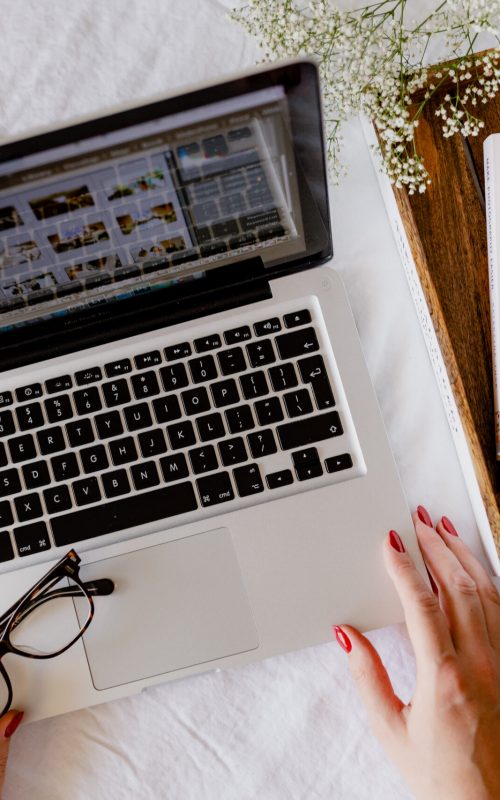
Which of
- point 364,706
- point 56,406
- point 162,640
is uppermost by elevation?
point 56,406

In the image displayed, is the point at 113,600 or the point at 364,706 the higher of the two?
the point at 113,600

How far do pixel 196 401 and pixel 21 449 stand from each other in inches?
6.7

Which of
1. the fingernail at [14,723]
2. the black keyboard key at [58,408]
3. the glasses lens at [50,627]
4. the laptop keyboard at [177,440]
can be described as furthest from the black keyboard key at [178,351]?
the fingernail at [14,723]

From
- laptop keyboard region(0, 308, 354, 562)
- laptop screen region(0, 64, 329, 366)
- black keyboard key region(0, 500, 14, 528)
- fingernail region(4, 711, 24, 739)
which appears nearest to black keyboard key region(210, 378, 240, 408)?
laptop keyboard region(0, 308, 354, 562)

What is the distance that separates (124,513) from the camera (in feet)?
1.94

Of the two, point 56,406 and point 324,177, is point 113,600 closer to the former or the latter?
point 56,406

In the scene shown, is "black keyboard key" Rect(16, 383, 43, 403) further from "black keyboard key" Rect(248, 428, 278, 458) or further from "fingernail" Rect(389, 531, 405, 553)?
"fingernail" Rect(389, 531, 405, 553)

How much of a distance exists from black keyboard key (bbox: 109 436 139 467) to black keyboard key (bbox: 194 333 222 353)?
0.11 m

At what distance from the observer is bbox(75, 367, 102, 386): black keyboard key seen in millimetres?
604

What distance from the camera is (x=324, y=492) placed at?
0.59m

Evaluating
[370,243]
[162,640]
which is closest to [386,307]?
[370,243]

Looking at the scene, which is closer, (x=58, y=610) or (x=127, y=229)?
(x=127, y=229)

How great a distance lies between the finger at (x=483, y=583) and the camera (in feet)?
1.99

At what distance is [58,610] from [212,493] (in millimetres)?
182
